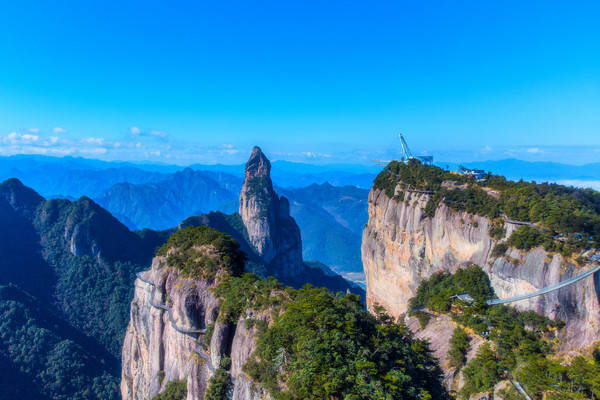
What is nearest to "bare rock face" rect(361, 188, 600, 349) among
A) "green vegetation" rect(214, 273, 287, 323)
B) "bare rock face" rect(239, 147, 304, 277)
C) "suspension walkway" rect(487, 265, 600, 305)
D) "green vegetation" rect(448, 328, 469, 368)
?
"suspension walkway" rect(487, 265, 600, 305)

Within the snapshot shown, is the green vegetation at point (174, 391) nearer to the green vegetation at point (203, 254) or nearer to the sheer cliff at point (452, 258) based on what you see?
the green vegetation at point (203, 254)

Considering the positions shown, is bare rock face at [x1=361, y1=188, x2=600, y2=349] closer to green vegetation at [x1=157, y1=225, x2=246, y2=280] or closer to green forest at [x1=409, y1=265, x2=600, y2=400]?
green forest at [x1=409, y1=265, x2=600, y2=400]

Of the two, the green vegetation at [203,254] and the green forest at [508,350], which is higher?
the green vegetation at [203,254]

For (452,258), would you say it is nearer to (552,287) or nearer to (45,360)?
(552,287)

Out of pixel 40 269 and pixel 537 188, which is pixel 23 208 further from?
pixel 537 188

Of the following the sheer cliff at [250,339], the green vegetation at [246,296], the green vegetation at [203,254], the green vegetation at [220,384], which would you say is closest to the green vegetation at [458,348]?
the sheer cliff at [250,339]

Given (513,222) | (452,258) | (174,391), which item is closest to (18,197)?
(174,391)
